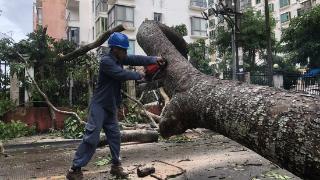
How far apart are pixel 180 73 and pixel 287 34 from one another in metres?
27.4

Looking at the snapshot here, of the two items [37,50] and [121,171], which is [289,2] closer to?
[37,50]

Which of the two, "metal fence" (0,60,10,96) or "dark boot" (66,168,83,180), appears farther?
"metal fence" (0,60,10,96)

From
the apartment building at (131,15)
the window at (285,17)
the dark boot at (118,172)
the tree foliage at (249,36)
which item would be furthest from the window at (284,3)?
the dark boot at (118,172)

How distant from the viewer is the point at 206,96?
10.2 ft

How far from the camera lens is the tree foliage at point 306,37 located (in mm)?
27688

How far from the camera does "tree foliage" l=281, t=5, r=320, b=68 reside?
90.8ft

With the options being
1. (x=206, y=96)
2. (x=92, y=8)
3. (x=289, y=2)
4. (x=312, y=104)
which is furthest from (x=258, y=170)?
(x=289, y=2)

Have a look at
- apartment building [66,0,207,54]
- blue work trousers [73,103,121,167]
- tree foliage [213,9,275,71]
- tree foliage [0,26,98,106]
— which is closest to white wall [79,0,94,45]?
apartment building [66,0,207,54]

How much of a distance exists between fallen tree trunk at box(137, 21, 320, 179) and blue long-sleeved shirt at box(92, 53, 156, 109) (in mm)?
441

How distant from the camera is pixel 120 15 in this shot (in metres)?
34.0

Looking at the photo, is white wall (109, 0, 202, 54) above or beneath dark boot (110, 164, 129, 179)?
above

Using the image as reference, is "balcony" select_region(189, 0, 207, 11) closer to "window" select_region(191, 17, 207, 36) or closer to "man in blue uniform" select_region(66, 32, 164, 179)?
"window" select_region(191, 17, 207, 36)

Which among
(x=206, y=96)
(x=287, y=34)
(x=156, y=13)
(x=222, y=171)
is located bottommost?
(x=222, y=171)

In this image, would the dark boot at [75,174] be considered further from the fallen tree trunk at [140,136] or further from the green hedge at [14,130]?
the green hedge at [14,130]
